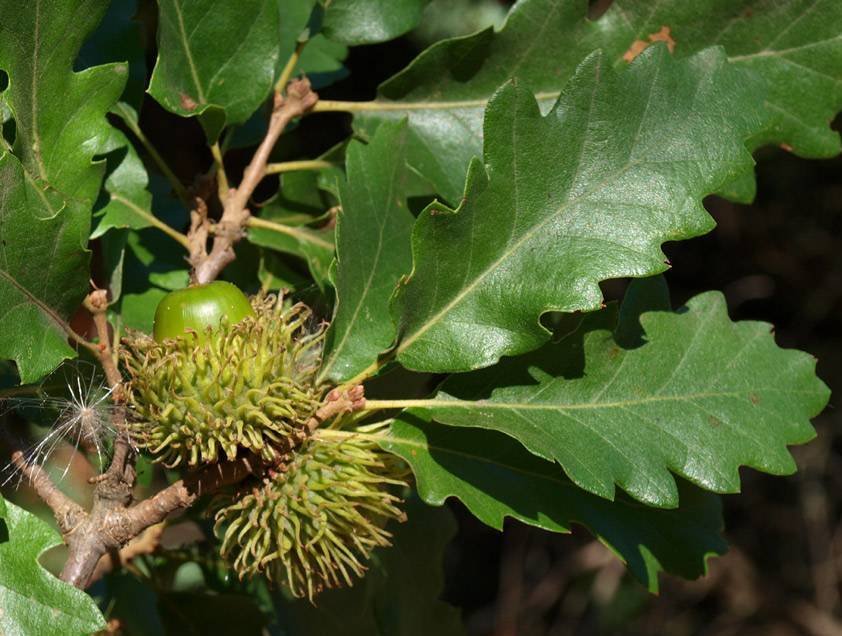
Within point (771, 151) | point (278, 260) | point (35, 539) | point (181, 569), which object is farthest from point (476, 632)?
point (35, 539)

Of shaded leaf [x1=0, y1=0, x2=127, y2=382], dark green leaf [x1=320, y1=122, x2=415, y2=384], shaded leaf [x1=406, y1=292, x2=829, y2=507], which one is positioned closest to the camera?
shaded leaf [x1=0, y1=0, x2=127, y2=382]

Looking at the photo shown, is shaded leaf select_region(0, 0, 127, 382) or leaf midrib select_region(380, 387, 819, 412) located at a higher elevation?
shaded leaf select_region(0, 0, 127, 382)

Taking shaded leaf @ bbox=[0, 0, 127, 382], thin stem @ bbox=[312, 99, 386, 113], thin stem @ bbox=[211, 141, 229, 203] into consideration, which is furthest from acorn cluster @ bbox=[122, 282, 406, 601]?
thin stem @ bbox=[312, 99, 386, 113]

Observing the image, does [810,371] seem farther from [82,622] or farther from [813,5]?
[82,622]

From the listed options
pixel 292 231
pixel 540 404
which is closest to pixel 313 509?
pixel 540 404

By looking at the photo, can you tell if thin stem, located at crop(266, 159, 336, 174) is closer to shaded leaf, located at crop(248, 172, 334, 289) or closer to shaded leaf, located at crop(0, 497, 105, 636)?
shaded leaf, located at crop(248, 172, 334, 289)

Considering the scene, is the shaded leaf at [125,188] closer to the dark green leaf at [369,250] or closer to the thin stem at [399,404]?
the dark green leaf at [369,250]

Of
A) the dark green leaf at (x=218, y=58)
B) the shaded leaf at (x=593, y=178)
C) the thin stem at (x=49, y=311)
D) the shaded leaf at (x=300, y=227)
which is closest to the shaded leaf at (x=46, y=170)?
the thin stem at (x=49, y=311)

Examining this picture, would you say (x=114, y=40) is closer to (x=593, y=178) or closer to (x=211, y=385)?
(x=211, y=385)
